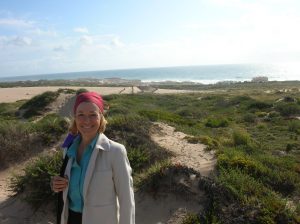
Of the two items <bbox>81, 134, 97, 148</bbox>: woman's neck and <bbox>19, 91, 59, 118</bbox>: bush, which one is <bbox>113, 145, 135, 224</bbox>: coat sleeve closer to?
<bbox>81, 134, 97, 148</bbox>: woman's neck

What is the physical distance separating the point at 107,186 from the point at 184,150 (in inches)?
277

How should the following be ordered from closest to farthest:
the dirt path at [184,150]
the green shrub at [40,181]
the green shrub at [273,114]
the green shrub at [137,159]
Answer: the green shrub at [40,181]
the green shrub at [137,159]
the dirt path at [184,150]
the green shrub at [273,114]

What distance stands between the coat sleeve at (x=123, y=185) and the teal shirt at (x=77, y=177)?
0.82 ft

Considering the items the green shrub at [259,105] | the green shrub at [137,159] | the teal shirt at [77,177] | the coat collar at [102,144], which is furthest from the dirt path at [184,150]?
the green shrub at [259,105]

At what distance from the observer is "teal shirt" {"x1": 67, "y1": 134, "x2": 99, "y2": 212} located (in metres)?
2.99

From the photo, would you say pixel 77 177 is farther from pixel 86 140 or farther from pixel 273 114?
pixel 273 114

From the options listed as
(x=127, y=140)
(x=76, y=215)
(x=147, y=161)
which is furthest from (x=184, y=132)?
(x=76, y=215)

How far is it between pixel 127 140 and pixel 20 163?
128 inches

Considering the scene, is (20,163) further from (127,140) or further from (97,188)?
(97,188)

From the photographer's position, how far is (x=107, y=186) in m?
2.90

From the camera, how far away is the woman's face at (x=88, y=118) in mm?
3021

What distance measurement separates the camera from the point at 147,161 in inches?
325

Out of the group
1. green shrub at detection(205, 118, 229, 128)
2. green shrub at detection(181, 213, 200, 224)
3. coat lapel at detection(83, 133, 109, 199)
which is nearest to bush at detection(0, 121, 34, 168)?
green shrub at detection(181, 213, 200, 224)

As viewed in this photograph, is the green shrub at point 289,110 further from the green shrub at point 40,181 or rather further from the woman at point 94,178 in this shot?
the woman at point 94,178
